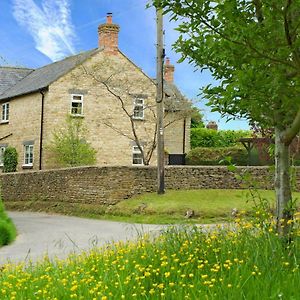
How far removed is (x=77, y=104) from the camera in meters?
38.2

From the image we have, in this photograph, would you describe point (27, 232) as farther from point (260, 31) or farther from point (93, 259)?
point (260, 31)

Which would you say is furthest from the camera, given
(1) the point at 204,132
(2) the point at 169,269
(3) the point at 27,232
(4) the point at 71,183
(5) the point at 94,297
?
(1) the point at 204,132

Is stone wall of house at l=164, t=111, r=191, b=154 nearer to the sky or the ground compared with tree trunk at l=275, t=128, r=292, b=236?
nearer to the sky

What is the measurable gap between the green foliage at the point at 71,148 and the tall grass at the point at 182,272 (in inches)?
1048

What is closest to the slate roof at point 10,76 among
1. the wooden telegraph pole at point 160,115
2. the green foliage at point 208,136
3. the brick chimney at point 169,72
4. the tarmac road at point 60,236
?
the brick chimney at point 169,72

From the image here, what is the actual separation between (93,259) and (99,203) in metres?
17.9

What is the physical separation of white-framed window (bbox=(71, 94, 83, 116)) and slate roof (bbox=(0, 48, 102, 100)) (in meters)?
1.65

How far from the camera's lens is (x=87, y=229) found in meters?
19.2

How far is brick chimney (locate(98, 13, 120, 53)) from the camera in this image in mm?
38875

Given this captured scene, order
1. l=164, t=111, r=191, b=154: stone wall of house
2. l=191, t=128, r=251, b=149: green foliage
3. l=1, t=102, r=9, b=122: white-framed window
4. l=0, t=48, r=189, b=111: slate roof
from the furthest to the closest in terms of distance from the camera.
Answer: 1. l=191, t=128, r=251, b=149: green foliage
2. l=164, t=111, r=191, b=154: stone wall of house
3. l=1, t=102, r=9, b=122: white-framed window
4. l=0, t=48, r=189, b=111: slate roof

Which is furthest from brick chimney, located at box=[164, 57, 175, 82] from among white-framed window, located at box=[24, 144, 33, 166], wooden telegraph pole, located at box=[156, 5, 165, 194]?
wooden telegraph pole, located at box=[156, 5, 165, 194]

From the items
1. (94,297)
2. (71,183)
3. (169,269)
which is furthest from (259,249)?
(71,183)

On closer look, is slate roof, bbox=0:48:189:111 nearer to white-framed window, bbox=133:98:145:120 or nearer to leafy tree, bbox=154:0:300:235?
white-framed window, bbox=133:98:145:120

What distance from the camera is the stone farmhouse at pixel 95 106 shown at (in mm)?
37219
